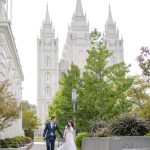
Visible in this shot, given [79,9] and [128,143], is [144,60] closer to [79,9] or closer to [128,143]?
[128,143]

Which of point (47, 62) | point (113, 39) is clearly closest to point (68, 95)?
point (47, 62)

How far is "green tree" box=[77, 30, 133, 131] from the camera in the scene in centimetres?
3578

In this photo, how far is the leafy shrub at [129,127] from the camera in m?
17.1

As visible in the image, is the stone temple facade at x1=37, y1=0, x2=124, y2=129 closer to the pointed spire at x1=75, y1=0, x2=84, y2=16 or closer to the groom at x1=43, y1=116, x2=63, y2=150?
the pointed spire at x1=75, y1=0, x2=84, y2=16

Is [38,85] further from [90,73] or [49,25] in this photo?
[90,73]

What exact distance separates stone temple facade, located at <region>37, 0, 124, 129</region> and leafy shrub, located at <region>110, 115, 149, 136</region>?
13066cm

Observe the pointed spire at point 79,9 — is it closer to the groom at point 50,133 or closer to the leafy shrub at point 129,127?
the groom at point 50,133

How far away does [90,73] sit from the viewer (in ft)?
123

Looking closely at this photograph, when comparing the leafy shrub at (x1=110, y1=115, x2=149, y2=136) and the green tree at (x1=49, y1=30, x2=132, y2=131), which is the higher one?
the green tree at (x1=49, y1=30, x2=132, y2=131)

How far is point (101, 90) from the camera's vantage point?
36.1 meters

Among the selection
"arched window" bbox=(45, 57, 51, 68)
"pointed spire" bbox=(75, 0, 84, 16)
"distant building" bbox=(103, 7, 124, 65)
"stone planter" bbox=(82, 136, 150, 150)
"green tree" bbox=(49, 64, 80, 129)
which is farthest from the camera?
"distant building" bbox=(103, 7, 124, 65)

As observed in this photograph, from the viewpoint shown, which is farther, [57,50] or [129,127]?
[57,50]

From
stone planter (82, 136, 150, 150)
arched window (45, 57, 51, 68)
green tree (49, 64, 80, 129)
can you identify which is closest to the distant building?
arched window (45, 57, 51, 68)

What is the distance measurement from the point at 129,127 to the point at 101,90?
18828 millimetres
